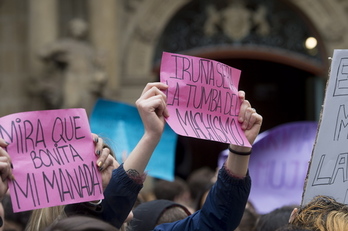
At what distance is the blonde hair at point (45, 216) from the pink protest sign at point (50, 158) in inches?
6.0

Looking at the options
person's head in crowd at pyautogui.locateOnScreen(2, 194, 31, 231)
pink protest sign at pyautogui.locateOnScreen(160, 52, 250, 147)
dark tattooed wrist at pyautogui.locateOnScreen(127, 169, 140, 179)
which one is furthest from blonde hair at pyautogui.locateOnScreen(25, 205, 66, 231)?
person's head in crowd at pyautogui.locateOnScreen(2, 194, 31, 231)

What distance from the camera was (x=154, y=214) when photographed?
3557 millimetres

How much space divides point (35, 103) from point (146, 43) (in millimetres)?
1740

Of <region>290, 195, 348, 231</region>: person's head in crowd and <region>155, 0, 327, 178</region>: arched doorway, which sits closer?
<region>290, 195, 348, 231</region>: person's head in crowd

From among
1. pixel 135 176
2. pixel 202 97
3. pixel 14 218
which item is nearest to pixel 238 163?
pixel 202 97

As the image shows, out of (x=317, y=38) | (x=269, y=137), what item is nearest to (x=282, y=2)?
(x=317, y=38)

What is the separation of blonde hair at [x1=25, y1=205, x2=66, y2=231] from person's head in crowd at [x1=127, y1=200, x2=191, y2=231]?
542mm

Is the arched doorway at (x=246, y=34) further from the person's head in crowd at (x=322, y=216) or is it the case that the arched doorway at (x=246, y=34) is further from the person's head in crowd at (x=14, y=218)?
the person's head in crowd at (x=322, y=216)

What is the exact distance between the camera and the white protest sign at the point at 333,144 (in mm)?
2979

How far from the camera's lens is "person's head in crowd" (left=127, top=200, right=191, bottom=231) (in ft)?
11.5

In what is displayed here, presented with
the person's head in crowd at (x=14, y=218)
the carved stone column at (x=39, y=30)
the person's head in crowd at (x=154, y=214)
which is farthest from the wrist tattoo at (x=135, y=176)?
the carved stone column at (x=39, y=30)

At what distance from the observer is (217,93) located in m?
3.08

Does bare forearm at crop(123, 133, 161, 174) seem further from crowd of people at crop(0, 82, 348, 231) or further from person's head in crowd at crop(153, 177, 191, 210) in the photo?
person's head in crowd at crop(153, 177, 191, 210)

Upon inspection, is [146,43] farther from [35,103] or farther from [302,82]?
[302,82]
